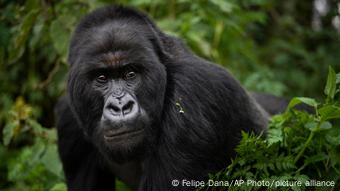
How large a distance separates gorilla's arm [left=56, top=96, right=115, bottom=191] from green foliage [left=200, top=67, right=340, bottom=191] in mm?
1274

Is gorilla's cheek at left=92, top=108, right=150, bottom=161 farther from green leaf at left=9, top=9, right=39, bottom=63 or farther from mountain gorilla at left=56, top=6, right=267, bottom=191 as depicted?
green leaf at left=9, top=9, right=39, bottom=63

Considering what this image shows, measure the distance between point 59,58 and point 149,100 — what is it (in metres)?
2.39

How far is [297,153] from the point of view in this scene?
12.8 ft

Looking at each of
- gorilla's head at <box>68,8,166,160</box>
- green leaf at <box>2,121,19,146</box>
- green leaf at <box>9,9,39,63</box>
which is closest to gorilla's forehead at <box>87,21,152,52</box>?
gorilla's head at <box>68,8,166,160</box>

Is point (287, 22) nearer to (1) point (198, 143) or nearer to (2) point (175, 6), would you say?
(2) point (175, 6)

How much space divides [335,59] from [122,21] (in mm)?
4416

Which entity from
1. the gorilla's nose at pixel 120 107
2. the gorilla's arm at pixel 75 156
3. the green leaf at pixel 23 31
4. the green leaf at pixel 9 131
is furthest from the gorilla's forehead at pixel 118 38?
the green leaf at pixel 23 31

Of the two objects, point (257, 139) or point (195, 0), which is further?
point (195, 0)

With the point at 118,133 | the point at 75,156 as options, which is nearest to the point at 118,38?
the point at 118,133

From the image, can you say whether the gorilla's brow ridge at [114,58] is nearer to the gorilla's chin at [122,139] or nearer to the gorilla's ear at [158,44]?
the gorilla's ear at [158,44]

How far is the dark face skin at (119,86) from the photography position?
12.3 feet

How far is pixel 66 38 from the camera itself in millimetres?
5652

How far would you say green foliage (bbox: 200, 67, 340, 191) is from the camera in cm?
366

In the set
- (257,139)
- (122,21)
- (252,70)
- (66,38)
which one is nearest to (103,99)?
(122,21)
